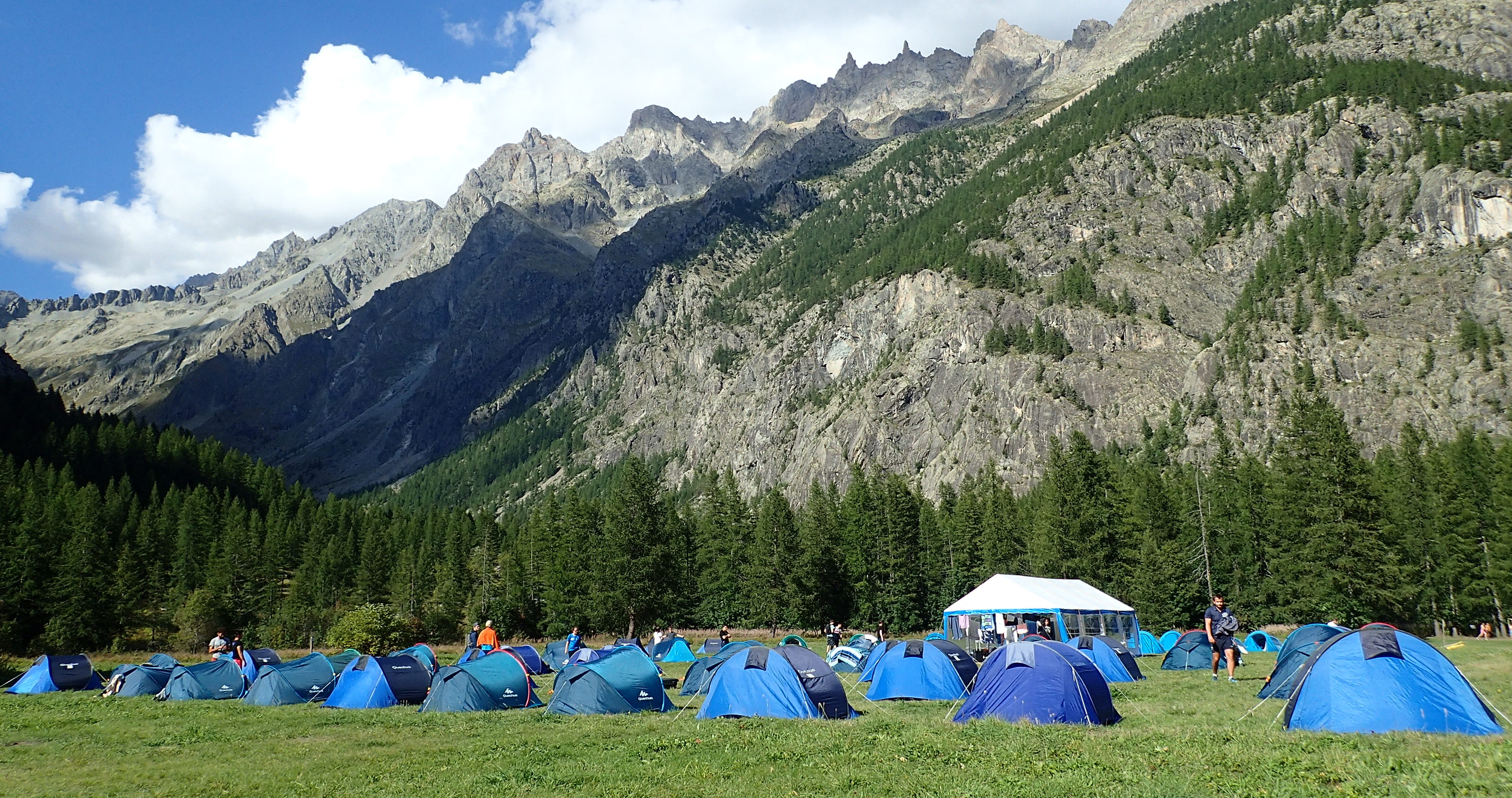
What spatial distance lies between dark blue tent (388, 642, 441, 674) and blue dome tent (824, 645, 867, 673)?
1618 cm

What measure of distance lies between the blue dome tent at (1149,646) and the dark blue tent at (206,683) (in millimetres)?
40651

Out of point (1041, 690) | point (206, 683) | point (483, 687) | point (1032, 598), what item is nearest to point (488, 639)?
point (483, 687)

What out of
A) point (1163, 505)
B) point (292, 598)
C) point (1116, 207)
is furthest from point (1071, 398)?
point (292, 598)

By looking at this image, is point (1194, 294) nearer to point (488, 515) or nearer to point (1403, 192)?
point (1403, 192)

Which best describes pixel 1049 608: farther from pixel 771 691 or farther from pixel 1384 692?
pixel 1384 692

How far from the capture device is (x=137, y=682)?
2892 cm

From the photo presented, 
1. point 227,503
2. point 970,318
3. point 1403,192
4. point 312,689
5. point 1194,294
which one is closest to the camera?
point 312,689

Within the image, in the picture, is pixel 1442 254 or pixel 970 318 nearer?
pixel 1442 254

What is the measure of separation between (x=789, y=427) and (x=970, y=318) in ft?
158

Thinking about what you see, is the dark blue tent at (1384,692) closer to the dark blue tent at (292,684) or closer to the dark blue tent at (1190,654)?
the dark blue tent at (1190,654)

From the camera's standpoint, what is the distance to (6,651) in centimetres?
5553

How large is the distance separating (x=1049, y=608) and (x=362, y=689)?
28.7 meters

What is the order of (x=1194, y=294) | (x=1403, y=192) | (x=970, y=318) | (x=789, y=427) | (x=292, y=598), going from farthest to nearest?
(x=789, y=427)
(x=970, y=318)
(x=1194, y=294)
(x=1403, y=192)
(x=292, y=598)

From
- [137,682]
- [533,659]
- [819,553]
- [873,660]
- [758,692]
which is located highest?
[819,553]
